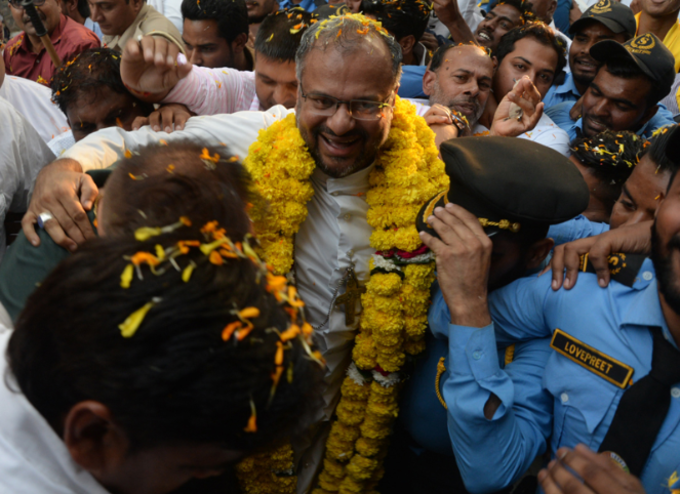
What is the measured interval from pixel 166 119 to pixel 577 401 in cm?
237

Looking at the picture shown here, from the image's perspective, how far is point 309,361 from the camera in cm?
108

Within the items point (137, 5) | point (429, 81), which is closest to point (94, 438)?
point (429, 81)

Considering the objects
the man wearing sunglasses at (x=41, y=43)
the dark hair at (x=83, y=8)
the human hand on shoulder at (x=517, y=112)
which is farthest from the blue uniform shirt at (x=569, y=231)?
the dark hair at (x=83, y=8)

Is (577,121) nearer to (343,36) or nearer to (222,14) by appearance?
(343,36)

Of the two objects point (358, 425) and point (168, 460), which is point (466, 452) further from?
point (168, 460)

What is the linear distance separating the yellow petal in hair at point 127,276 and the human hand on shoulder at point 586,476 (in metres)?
1.18

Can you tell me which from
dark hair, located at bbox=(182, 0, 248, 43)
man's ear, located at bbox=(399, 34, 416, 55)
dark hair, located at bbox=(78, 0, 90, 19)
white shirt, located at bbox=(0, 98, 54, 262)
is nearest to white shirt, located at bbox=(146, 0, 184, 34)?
dark hair, located at bbox=(182, 0, 248, 43)

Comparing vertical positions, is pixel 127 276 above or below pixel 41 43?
above

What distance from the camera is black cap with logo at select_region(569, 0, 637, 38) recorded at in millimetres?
4203

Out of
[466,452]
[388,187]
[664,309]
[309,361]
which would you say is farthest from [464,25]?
[309,361]

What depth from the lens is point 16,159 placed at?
2.56 m

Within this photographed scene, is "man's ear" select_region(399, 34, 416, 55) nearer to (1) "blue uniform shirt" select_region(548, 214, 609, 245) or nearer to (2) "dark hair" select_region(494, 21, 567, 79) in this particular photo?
(2) "dark hair" select_region(494, 21, 567, 79)

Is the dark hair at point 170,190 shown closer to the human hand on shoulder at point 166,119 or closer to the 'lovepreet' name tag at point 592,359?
the human hand on shoulder at point 166,119

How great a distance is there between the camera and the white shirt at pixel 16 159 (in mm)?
2494
